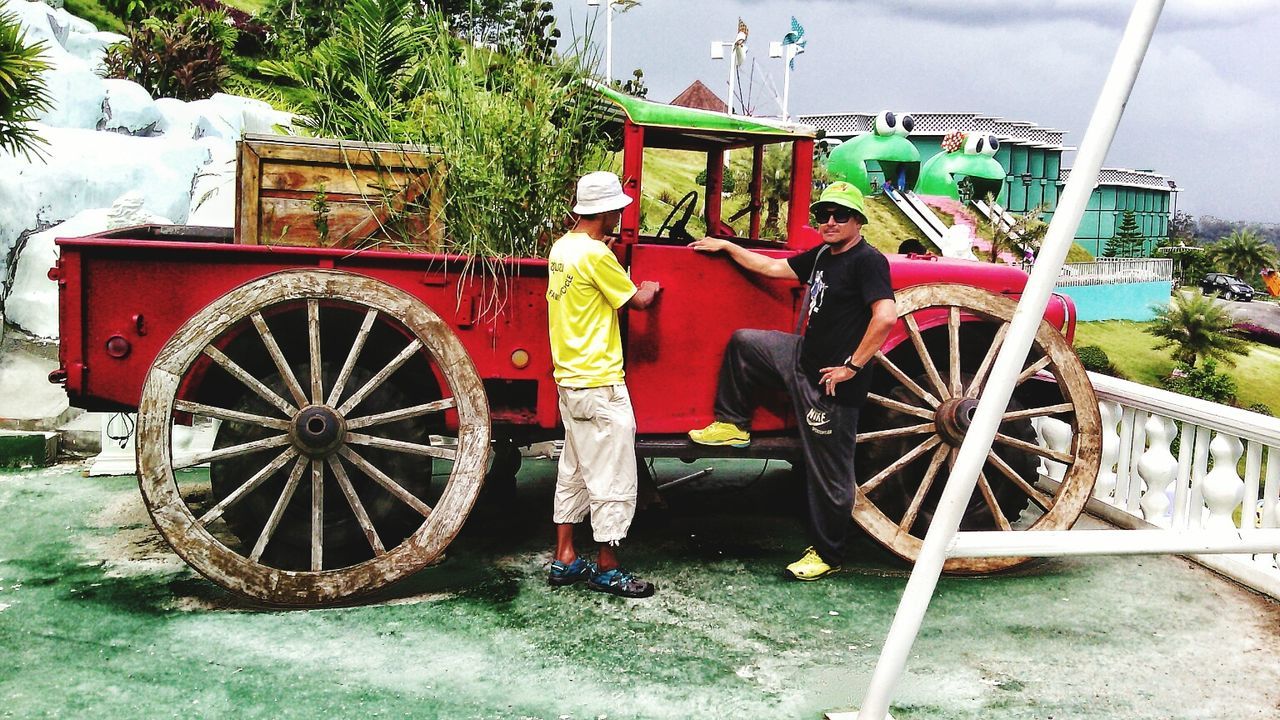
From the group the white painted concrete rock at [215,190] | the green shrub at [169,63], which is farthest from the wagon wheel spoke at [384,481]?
the green shrub at [169,63]

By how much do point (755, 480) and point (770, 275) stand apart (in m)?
2.40

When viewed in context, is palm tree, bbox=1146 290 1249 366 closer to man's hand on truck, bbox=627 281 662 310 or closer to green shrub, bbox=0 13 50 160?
man's hand on truck, bbox=627 281 662 310

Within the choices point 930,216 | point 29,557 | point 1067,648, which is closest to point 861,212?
point 1067,648

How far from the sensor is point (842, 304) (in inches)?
185

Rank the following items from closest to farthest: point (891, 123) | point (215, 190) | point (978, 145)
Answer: point (215, 190) → point (891, 123) → point (978, 145)

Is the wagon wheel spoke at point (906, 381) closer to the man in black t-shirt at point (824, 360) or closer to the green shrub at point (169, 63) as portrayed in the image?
the man in black t-shirt at point (824, 360)

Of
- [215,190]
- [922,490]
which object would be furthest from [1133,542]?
[215,190]

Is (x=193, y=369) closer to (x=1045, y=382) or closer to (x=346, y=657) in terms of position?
(x=346, y=657)

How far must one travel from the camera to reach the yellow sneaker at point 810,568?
4984mm

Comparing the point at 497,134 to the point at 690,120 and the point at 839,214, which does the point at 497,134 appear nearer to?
the point at 690,120

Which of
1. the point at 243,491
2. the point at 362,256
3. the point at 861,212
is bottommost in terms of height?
the point at 243,491

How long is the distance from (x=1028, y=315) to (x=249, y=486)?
10.9 feet

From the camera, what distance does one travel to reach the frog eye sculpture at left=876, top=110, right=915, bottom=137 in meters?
36.4

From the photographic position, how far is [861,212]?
4691 mm
